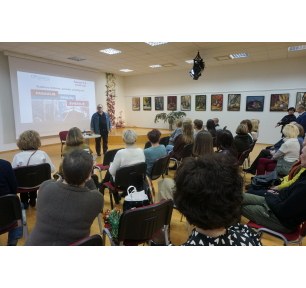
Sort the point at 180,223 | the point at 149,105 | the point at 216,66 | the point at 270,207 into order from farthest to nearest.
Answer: the point at 149,105 → the point at 216,66 → the point at 180,223 → the point at 270,207

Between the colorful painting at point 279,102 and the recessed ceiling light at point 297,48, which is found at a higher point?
the recessed ceiling light at point 297,48

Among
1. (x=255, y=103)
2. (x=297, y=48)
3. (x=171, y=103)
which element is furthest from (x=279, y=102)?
(x=171, y=103)

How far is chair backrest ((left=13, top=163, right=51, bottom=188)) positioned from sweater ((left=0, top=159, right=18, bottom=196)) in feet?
1.44

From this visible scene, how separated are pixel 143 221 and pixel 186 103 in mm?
9654

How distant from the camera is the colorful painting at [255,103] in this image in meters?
8.54

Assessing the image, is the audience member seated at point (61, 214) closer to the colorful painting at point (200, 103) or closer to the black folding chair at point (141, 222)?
the black folding chair at point (141, 222)

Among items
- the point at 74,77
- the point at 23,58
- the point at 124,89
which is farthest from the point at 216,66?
the point at 23,58

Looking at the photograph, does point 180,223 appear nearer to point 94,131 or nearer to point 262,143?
point 94,131

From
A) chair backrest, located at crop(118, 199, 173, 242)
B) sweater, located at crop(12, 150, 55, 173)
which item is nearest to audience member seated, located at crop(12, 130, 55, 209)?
sweater, located at crop(12, 150, 55, 173)

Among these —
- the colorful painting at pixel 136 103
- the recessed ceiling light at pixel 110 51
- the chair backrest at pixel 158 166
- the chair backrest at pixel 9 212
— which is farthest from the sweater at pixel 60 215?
the colorful painting at pixel 136 103

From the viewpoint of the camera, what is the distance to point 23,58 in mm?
7004

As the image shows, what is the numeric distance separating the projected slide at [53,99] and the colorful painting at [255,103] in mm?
7099

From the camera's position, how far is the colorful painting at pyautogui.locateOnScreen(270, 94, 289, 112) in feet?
26.4

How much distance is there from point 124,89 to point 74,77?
4.12 meters
